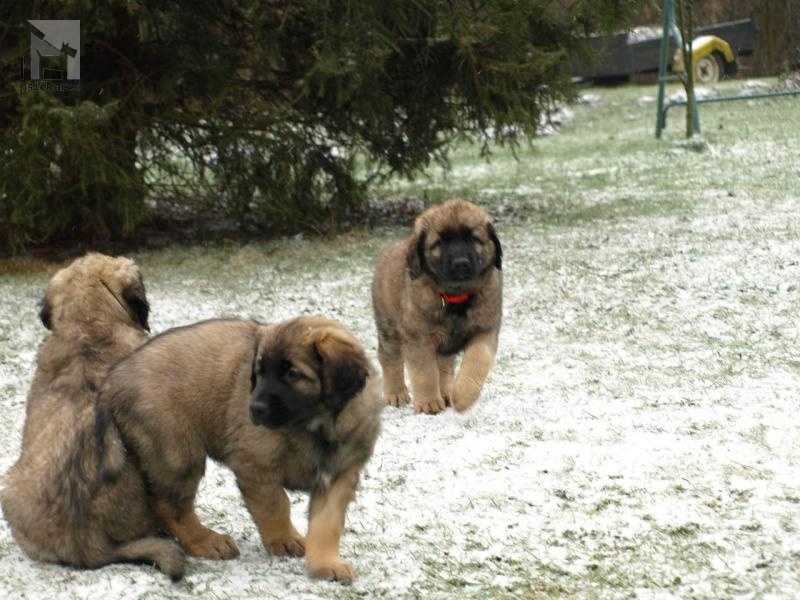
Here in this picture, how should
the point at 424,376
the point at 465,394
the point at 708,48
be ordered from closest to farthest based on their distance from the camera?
the point at 465,394, the point at 424,376, the point at 708,48

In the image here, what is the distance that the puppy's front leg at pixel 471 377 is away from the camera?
6797 mm

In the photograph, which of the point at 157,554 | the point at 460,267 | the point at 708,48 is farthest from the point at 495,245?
the point at 708,48

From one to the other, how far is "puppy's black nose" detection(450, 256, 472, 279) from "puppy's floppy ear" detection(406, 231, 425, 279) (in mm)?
273

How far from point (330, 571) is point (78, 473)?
960mm

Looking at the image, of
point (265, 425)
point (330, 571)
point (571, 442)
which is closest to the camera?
point (265, 425)

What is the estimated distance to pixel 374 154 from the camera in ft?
48.8

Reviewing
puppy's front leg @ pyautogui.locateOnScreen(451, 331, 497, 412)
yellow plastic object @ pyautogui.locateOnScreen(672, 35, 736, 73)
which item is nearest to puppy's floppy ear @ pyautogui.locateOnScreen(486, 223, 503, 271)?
puppy's front leg @ pyautogui.locateOnScreen(451, 331, 497, 412)

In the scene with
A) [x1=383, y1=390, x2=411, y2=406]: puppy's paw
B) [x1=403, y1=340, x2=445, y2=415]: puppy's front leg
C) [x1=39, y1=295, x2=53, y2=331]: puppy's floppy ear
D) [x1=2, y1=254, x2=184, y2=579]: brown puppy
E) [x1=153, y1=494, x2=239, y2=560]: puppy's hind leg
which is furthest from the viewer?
[x1=383, y1=390, x2=411, y2=406]: puppy's paw

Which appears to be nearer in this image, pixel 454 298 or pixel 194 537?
pixel 194 537

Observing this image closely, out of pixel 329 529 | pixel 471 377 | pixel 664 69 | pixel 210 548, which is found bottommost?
pixel 210 548

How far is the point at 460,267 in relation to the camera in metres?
6.84

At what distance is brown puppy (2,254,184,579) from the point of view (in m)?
4.48

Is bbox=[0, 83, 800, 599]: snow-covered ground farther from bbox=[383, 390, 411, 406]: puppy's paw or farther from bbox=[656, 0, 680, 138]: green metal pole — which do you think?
bbox=[656, 0, 680, 138]: green metal pole

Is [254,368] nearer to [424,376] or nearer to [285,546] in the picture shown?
[285,546]
